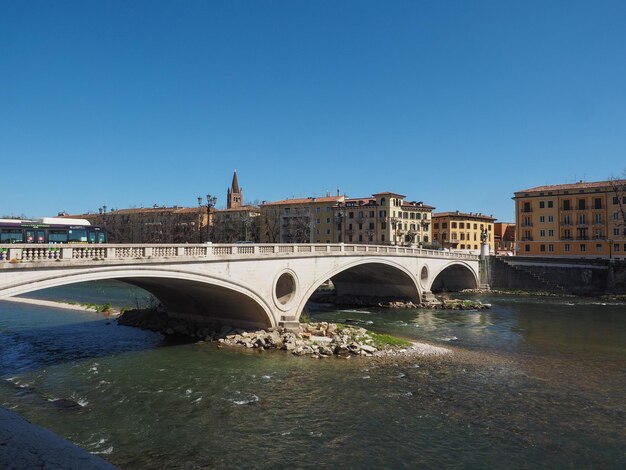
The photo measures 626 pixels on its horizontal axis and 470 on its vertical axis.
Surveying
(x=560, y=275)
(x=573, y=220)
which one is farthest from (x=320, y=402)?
(x=573, y=220)

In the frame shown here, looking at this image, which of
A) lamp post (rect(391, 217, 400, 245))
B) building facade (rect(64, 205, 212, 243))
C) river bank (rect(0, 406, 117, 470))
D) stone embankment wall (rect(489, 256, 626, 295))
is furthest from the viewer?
building facade (rect(64, 205, 212, 243))

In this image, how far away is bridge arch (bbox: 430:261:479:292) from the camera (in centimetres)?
5947

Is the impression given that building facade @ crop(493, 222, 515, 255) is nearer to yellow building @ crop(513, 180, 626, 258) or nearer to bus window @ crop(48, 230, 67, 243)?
yellow building @ crop(513, 180, 626, 258)

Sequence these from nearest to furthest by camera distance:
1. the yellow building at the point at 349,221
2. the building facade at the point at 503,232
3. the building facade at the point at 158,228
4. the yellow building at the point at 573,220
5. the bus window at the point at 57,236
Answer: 1. the bus window at the point at 57,236
2. the yellow building at the point at 573,220
3. the yellow building at the point at 349,221
4. the building facade at the point at 158,228
5. the building facade at the point at 503,232

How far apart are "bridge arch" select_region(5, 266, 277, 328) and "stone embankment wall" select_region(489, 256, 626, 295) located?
42104 millimetres

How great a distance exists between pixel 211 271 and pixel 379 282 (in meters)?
27.7

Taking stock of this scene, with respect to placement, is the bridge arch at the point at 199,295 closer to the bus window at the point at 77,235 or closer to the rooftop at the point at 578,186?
the bus window at the point at 77,235

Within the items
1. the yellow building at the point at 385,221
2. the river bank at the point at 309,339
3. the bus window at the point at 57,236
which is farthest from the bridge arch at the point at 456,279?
the bus window at the point at 57,236

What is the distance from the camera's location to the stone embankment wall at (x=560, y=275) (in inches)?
2040

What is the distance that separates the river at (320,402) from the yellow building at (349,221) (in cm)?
5355

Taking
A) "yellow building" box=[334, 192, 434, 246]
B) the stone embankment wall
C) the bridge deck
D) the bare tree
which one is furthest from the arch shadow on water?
the bare tree

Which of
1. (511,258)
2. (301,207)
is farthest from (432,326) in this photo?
(301,207)

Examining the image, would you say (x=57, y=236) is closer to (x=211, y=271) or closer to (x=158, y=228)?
(x=211, y=271)

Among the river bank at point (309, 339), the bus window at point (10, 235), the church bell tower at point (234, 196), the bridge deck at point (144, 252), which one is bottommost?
the river bank at point (309, 339)
